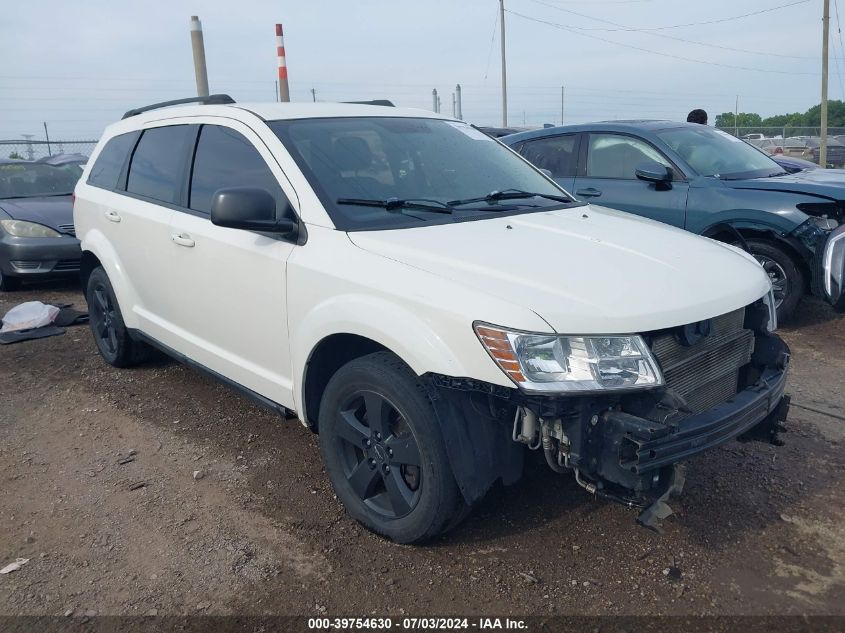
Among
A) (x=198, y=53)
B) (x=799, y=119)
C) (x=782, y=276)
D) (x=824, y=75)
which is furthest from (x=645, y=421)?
(x=799, y=119)

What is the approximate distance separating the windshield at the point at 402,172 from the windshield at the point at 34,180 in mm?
6580

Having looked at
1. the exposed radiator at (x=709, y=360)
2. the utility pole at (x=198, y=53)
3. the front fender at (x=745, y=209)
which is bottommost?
the exposed radiator at (x=709, y=360)

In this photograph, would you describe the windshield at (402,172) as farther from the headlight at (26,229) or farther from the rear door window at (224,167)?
the headlight at (26,229)

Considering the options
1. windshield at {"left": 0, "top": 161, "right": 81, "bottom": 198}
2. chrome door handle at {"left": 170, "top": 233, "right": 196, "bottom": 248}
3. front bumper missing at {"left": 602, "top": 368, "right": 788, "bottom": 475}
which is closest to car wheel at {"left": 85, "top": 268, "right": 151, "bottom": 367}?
chrome door handle at {"left": 170, "top": 233, "right": 196, "bottom": 248}

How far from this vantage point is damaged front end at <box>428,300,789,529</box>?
97.3 inches

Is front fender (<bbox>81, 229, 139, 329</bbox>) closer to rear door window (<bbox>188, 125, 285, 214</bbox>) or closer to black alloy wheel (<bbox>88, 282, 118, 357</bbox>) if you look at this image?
black alloy wheel (<bbox>88, 282, 118, 357</bbox>)

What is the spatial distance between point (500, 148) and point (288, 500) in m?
2.31

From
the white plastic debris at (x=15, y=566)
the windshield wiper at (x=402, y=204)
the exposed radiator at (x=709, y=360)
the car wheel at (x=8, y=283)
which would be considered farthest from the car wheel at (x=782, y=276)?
the car wheel at (x=8, y=283)

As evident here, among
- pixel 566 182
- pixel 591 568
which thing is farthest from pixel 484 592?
pixel 566 182

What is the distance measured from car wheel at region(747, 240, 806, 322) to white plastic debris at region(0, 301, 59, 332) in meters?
6.11

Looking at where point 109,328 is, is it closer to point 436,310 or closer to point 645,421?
point 436,310

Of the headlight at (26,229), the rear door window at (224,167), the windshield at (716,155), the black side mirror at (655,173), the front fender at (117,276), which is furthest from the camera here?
the headlight at (26,229)

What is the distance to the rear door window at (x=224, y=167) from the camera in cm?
357

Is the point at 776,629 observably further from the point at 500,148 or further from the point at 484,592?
the point at 500,148
